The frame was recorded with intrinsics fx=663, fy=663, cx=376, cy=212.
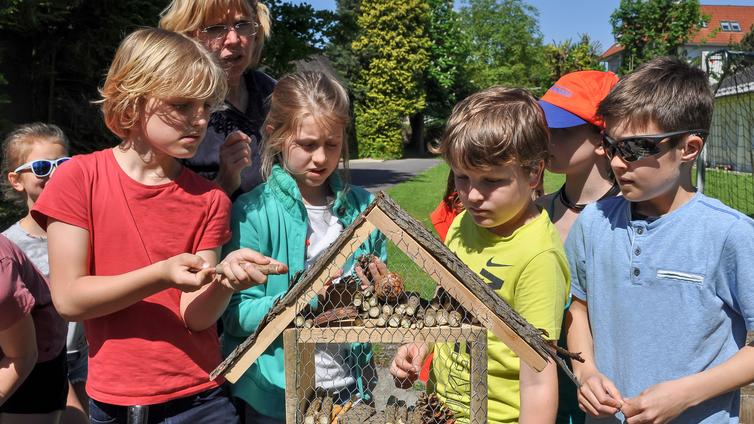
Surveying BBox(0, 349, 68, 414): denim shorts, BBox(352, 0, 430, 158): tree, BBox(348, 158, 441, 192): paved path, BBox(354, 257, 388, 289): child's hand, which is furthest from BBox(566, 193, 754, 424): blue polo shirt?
BBox(352, 0, 430, 158): tree

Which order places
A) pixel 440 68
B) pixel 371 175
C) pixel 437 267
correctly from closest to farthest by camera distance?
pixel 437 267, pixel 371 175, pixel 440 68

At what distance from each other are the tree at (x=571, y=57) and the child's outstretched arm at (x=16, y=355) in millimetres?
43501

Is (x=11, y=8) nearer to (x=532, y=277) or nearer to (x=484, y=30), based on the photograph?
(x=532, y=277)

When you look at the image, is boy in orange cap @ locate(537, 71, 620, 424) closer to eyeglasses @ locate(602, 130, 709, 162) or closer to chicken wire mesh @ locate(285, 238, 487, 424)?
eyeglasses @ locate(602, 130, 709, 162)

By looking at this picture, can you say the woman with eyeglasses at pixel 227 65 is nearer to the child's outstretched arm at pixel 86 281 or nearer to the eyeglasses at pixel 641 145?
the child's outstretched arm at pixel 86 281

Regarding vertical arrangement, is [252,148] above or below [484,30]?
below

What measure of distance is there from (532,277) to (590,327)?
0.49 metres

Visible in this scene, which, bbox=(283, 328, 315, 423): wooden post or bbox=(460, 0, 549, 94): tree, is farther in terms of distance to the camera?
bbox=(460, 0, 549, 94): tree

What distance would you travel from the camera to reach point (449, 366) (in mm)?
2416

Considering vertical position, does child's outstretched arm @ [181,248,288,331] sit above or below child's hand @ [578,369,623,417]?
above

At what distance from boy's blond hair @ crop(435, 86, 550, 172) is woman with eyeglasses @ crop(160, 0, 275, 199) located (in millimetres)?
854

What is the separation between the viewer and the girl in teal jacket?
95.5 inches

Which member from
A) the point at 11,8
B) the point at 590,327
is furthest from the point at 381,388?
the point at 11,8

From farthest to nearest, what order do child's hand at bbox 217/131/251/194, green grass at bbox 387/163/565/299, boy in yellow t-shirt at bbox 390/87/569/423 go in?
green grass at bbox 387/163/565/299
child's hand at bbox 217/131/251/194
boy in yellow t-shirt at bbox 390/87/569/423
